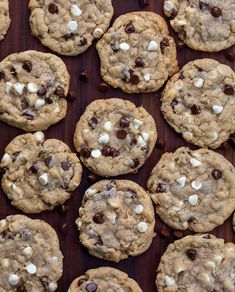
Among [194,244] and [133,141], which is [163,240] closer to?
[194,244]

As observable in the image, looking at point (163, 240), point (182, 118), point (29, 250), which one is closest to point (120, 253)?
point (163, 240)

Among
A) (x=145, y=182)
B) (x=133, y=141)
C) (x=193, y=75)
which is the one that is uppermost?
(x=193, y=75)

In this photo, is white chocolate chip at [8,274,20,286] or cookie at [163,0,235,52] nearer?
white chocolate chip at [8,274,20,286]

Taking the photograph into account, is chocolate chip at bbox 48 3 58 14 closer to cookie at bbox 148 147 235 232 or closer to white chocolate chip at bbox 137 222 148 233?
cookie at bbox 148 147 235 232

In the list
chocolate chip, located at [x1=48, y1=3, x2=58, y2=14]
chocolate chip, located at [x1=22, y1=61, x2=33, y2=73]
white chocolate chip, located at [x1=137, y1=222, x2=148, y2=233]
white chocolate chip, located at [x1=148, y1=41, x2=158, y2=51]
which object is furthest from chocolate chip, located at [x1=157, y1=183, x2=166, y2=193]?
chocolate chip, located at [x1=48, y1=3, x2=58, y2=14]

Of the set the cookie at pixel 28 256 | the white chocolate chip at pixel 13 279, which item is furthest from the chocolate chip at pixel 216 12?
the white chocolate chip at pixel 13 279

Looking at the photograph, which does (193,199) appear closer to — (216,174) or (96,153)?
(216,174)

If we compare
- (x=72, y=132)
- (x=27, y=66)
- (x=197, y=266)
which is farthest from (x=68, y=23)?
(x=197, y=266)
